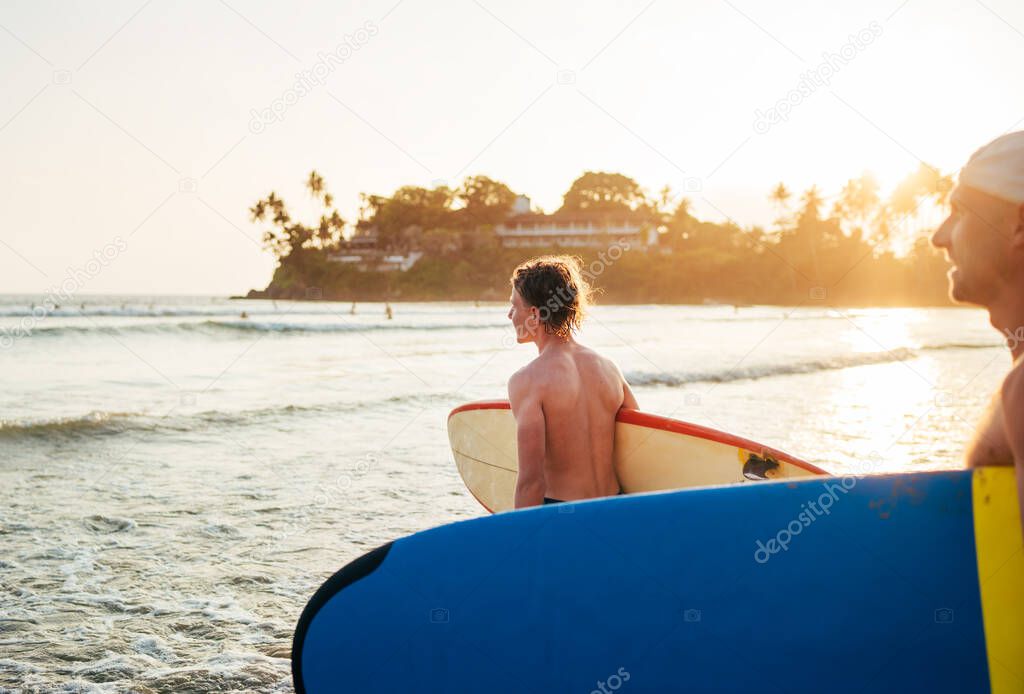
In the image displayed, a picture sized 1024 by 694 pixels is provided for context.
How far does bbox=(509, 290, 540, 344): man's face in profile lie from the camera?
2818 mm

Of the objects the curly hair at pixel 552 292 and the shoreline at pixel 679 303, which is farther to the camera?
the shoreline at pixel 679 303

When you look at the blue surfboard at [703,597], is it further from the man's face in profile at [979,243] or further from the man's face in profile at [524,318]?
the man's face in profile at [524,318]

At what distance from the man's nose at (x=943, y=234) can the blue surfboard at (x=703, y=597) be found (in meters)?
0.46

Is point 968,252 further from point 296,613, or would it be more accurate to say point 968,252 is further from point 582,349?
point 296,613

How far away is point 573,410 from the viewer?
109 inches

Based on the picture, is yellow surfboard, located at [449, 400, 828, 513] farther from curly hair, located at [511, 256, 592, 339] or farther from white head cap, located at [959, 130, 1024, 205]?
white head cap, located at [959, 130, 1024, 205]

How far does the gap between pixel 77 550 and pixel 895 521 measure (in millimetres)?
3927

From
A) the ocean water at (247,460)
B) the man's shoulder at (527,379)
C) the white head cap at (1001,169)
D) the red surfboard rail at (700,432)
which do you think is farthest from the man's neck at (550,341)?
Result: the white head cap at (1001,169)

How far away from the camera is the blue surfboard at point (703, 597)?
5.21ft

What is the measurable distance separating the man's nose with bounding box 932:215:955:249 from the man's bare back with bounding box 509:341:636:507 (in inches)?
56.8

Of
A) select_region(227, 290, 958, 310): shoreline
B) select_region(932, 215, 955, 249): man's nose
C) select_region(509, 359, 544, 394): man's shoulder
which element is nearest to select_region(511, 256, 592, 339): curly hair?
select_region(509, 359, 544, 394): man's shoulder

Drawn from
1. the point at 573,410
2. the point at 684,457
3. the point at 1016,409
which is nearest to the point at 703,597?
the point at 1016,409

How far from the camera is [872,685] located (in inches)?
68.2

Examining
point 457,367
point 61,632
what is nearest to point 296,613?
point 61,632
